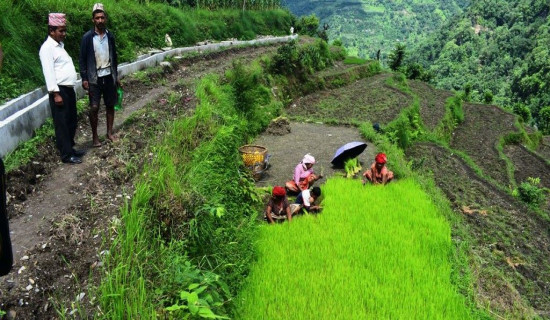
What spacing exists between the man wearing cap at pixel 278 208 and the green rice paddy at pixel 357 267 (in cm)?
23

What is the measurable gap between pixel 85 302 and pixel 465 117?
91.5 feet

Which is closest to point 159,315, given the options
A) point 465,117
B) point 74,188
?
point 74,188

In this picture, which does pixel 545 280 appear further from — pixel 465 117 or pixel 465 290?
pixel 465 117

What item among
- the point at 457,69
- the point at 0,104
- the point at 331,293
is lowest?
the point at 457,69

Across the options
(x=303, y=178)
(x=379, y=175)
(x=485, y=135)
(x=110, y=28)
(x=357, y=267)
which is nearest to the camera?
(x=357, y=267)

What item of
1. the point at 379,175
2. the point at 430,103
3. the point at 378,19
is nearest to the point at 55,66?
the point at 379,175

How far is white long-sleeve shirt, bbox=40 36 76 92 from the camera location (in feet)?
16.8

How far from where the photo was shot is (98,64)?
19.5ft

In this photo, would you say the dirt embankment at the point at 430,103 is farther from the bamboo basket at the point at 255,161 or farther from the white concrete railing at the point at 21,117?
the white concrete railing at the point at 21,117

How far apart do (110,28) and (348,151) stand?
9.09m

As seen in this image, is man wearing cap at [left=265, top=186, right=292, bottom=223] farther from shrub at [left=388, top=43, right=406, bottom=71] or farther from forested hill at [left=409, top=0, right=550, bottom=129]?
forested hill at [left=409, top=0, right=550, bottom=129]

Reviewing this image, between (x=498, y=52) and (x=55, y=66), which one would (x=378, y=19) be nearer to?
(x=498, y=52)

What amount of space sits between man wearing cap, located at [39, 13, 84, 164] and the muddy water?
3664 millimetres

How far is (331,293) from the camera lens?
179 inches
